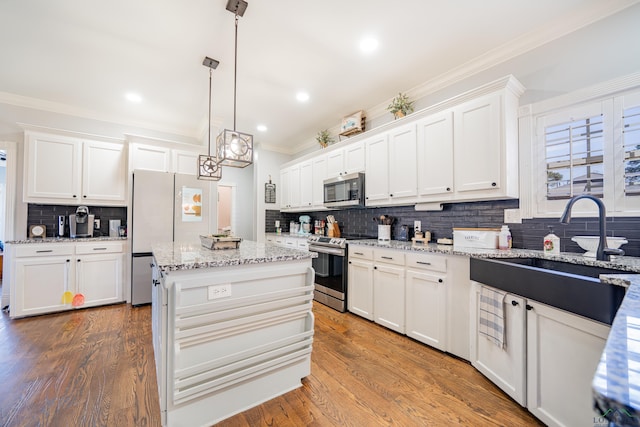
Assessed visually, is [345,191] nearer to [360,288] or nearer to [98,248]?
[360,288]

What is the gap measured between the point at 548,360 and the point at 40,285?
16.4 feet

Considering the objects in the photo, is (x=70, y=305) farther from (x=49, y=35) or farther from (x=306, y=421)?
(x=306, y=421)

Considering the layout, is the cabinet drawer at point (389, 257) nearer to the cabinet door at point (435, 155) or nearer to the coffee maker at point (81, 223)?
the cabinet door at point (435, 155)

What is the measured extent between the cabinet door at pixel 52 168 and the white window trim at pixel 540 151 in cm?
530

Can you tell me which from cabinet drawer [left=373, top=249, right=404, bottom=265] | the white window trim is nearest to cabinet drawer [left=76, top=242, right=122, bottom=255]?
cabinet drawer [left=373, top=249, right=404, bottom=265]

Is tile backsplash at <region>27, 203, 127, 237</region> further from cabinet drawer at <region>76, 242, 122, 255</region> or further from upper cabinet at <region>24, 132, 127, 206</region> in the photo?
cabinet drawer at <region>76, 242, 122, 255</region>

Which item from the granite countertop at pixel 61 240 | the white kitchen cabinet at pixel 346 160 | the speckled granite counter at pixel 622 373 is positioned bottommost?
the granite countertop at pixel 61 240

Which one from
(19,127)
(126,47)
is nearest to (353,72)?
(126,47)

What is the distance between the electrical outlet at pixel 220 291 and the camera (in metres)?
1.52

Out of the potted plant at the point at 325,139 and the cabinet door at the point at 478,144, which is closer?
the cabinet door at the point at 478,144

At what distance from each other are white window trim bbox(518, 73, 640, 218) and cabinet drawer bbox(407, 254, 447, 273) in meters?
0.85

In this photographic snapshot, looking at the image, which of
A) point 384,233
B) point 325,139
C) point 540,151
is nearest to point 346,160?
point 325,139

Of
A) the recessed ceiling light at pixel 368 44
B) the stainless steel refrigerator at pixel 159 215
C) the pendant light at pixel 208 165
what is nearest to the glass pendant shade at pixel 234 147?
the pendant light at pixel 208 165

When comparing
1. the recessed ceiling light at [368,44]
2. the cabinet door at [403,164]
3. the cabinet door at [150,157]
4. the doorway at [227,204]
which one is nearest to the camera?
the recessed ceiling light at [368,44]
